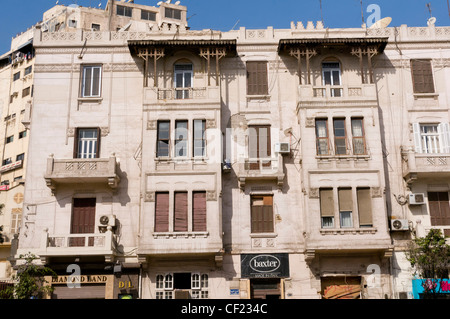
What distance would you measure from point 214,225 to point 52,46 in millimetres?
12079

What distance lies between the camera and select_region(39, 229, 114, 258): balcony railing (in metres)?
21.9

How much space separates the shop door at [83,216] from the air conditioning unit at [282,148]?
8.65 metres

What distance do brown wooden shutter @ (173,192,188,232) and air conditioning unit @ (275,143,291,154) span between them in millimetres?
4649

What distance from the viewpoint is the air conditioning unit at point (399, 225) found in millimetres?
22812

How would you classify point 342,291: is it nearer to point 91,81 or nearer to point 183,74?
point 183,74

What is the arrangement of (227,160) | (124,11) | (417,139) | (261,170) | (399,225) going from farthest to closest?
1. (124,11)
2. (417,139)
3. (227,160)
4. (261,170)
5. (399,225)

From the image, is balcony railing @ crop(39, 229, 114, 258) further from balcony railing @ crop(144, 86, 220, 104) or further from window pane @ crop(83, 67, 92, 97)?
window pane @ crop(83, 67, 92, 97)

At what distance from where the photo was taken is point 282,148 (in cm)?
2373

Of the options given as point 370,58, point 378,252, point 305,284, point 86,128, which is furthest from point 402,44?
point 86,128

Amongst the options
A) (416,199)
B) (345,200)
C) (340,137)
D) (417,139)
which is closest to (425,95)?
(417,139)

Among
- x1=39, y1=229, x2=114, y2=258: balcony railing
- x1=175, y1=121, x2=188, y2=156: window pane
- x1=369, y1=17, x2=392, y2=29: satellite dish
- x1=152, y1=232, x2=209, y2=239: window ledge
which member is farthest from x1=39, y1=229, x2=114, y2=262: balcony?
x1=369, y1=17, x2=392, y2=29: satellite dish

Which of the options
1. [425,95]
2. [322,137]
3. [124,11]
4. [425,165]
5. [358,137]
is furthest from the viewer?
[124,11]

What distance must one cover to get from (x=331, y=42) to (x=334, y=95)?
2.50 m

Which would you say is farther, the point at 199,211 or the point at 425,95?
the point at 425,95
